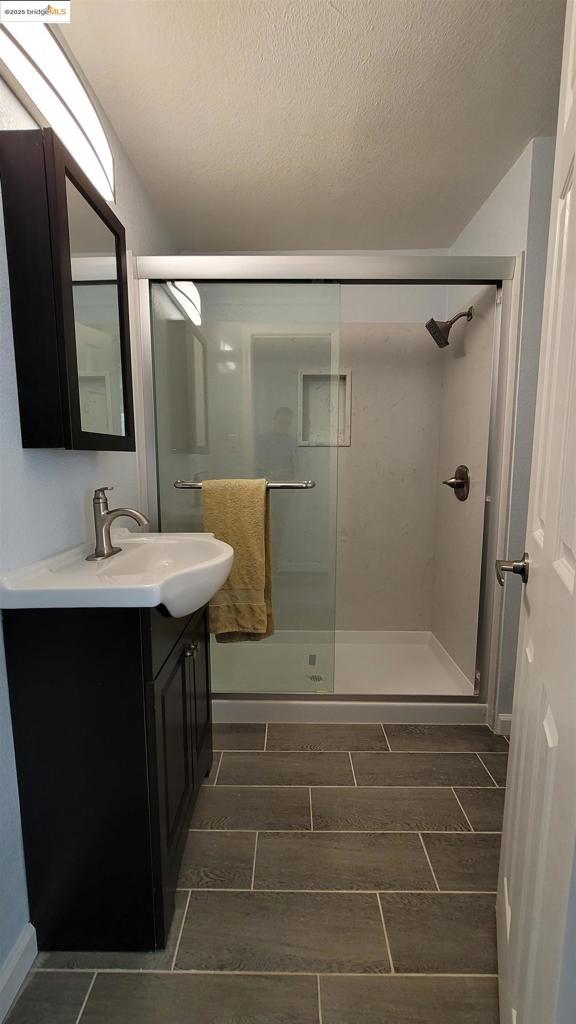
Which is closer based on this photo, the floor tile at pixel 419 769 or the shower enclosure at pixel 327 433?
the floor tile at pixel 419 769

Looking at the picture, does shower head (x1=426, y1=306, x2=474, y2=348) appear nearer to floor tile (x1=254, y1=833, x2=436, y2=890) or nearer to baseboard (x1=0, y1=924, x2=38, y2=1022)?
floor tile (x1=254, y1=833, x2=436, y2=890)

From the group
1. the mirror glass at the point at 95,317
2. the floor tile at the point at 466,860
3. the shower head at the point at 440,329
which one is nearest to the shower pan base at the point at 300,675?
the floor tile at the point at 466,860

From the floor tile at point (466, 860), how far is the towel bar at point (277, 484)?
1.34 m

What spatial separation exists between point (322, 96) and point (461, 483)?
1.63 meters

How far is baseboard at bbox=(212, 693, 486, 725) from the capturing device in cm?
199

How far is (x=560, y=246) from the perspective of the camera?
0.79m

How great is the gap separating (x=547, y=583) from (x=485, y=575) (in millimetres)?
1338

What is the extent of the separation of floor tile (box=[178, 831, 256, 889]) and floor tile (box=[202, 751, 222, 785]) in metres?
0.22

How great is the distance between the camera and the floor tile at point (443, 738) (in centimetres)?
183

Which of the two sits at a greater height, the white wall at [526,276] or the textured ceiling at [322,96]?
the textured ceiling at [322,96]

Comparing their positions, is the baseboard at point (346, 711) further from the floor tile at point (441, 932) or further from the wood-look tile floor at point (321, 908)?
the floor tile at point (441, 932)

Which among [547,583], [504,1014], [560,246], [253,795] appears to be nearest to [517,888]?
[504,1014]

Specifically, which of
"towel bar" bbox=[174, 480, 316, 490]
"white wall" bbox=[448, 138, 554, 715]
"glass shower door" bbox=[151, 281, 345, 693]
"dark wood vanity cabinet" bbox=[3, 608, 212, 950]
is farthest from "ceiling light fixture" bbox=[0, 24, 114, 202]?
"white wall" bbox=[448, 138, 554, 715]

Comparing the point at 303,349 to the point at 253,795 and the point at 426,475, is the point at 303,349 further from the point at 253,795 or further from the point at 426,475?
the point at 253,795
